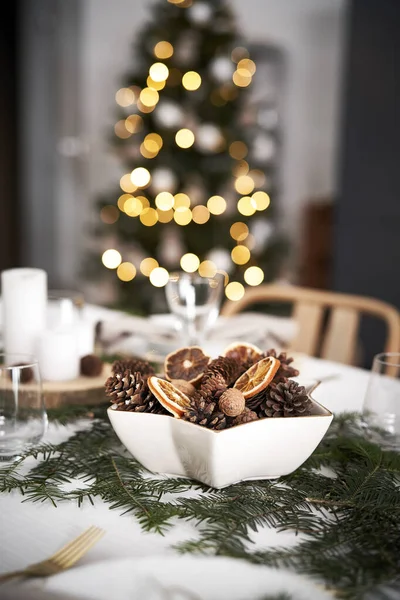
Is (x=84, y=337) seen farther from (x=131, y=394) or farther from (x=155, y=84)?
(x=155, y=84)

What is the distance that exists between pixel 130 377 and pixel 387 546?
298 mm

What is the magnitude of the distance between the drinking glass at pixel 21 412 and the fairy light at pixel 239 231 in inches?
118

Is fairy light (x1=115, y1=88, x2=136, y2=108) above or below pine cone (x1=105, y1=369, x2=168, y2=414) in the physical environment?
above

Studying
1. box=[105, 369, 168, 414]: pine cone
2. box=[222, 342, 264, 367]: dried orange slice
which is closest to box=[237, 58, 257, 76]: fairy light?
box=[222, 342, 264, 367]: dried orange slice

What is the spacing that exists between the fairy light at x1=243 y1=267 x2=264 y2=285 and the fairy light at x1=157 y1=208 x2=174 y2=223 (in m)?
0.49

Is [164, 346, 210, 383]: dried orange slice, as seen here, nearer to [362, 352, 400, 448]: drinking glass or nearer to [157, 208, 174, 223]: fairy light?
[362, 352, 400, 448]: drinking glass

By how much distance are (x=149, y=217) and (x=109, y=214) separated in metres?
0.25

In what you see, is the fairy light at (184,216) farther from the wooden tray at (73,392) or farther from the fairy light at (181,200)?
the wooden tray at (73,392)

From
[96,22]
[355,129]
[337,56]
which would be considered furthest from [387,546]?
[96,22]

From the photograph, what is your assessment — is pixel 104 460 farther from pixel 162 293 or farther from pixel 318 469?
pixel 162 293

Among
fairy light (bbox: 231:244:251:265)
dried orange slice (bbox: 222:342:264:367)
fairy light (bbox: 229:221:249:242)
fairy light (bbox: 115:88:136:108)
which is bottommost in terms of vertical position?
fairy light (bbox: 231:244:251:265)

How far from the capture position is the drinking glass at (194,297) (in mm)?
1142

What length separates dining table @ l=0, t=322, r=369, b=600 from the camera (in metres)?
0.54

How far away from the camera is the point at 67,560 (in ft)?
1.91
